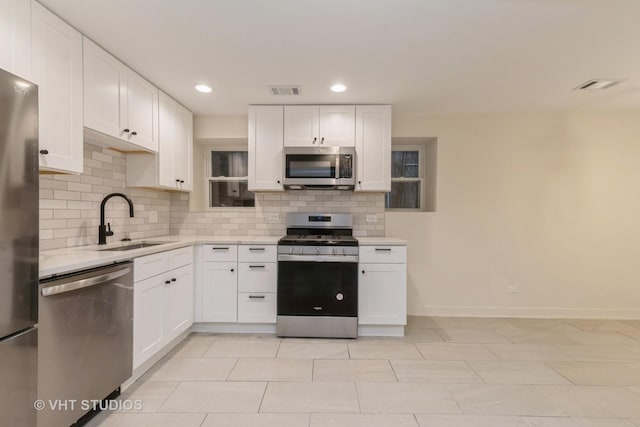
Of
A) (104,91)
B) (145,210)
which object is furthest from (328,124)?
(145,210)

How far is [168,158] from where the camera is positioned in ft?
10.0

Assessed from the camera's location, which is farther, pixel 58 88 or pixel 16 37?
pixel 58 88

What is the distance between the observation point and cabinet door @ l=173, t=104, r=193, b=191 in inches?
127

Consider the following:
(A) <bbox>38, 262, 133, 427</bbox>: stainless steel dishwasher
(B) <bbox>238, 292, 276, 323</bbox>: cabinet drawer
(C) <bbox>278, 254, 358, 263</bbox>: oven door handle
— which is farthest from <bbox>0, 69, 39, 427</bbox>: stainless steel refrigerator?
(C) <bbox>278, 254, 358, 263</bbox>: oven door handle

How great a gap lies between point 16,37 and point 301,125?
2.16 metres

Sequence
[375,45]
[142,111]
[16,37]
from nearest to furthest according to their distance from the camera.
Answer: [16,37]
[375,45]
[142,111]

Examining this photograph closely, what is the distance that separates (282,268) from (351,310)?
2.48 feet

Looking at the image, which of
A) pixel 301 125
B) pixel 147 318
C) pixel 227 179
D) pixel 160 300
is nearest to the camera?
pixel 147 318

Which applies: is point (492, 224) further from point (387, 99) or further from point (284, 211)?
point (284, 211)

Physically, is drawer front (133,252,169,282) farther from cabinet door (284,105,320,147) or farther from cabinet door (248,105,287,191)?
cabinet door (284,105,320,147)

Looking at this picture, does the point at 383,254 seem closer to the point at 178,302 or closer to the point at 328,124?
the point at 328,124

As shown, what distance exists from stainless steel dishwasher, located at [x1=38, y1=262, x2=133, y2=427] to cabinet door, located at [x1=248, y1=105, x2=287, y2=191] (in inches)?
63.4

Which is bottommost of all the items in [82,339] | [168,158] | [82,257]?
[82,339]

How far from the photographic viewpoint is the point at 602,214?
3.56 m
